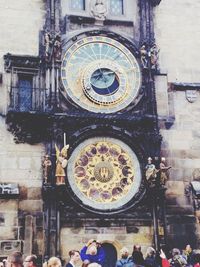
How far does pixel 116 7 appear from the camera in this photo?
51.7 ft

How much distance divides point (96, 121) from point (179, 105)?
273cm

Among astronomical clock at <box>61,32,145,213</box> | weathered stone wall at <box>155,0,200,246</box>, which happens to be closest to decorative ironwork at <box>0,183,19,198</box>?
astronomical clock at <box>61,32,145,213</box>

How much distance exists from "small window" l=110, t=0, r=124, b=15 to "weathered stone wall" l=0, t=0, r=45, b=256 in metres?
2.19

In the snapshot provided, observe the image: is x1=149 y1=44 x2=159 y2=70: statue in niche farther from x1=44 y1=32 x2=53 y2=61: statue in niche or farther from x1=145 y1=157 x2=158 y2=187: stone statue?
x1=145 y1=157 x2=158 y2=187: stone statue

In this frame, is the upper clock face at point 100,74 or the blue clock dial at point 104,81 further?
the blue clock dial at point 104,81

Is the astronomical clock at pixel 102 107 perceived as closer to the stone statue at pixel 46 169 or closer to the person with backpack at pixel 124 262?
A: the stone statue at pixel 46 169

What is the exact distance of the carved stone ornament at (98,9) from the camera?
15177mm

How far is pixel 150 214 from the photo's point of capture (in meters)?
13.8

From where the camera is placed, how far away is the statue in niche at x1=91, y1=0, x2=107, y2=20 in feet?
49.8

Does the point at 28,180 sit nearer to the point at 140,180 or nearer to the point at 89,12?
the point at 140,180

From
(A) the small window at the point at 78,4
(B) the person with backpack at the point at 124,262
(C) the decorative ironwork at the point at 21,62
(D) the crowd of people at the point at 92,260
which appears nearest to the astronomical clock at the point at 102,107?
(C) the decorative ironwork at the point at 21,62

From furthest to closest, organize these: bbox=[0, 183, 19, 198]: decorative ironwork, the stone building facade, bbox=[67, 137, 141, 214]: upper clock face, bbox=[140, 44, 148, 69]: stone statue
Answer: bbox=[140, 44, 148, 69]: stone statue, bbox=[67, 137, 141, 214]: upper clock face, the stone building facade, bbox=[0, 183, 19, 198]: decorative ironwork

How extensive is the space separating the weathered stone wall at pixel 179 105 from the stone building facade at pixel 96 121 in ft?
0.10

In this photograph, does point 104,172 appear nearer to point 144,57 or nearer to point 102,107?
point 102,107
